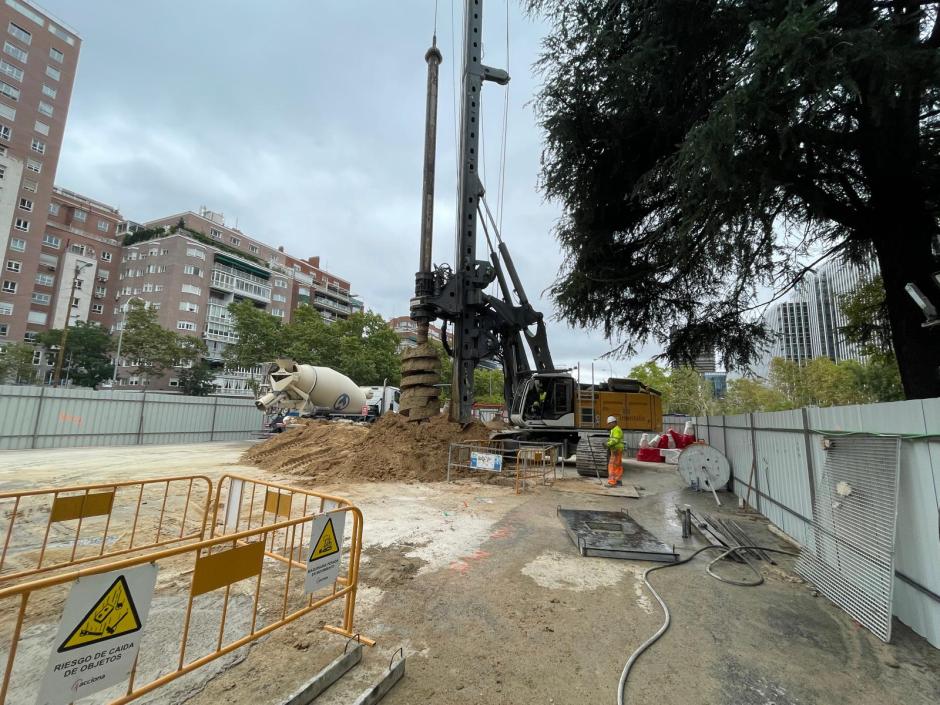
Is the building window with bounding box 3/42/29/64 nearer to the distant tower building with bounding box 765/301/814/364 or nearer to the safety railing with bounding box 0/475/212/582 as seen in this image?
the safety railing with bounding box 0/475/212/582

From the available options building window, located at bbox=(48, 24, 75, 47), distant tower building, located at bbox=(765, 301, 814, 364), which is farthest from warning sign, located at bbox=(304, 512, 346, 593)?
building window, located at bbox=(48, 24, 75, 47)

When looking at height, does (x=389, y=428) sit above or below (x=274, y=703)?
above

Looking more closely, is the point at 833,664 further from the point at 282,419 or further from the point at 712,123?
the point at 282,419

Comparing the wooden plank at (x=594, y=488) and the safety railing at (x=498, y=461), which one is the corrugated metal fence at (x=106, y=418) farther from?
the wooden plank at (x=594, y=488)

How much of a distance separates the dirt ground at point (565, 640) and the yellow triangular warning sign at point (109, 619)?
102 cm

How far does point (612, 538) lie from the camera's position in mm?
6172

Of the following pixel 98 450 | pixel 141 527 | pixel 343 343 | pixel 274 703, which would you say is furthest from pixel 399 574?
pixel 343 343

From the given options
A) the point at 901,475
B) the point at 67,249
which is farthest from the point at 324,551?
the point at 67,249

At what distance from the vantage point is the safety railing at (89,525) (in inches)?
158

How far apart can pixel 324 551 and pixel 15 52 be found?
7261 cm

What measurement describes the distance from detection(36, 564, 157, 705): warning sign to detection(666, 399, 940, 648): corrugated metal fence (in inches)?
217

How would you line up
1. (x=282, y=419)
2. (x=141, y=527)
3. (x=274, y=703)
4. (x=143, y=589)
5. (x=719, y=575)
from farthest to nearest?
(x=282, y=419), (x=141, y=527), (x=719, y=575), (x=274, y=703), (x=143, y=589)

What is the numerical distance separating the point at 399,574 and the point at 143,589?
2991mm

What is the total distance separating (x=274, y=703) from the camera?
262cm
